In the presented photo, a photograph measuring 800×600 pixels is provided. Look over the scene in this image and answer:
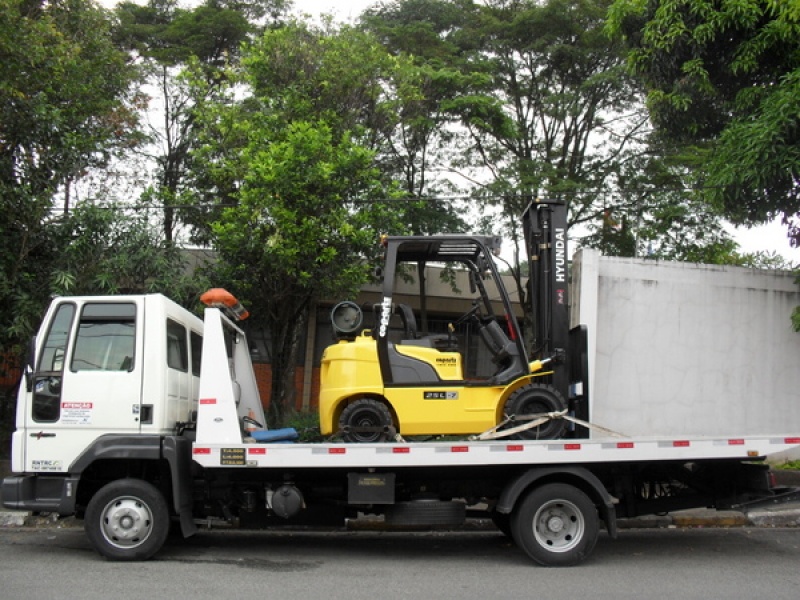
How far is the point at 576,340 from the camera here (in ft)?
26.9

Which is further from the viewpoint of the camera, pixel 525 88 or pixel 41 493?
pixel 525 88

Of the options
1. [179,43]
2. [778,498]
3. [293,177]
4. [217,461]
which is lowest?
[778,498]

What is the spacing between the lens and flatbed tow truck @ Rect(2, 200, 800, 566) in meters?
7.26

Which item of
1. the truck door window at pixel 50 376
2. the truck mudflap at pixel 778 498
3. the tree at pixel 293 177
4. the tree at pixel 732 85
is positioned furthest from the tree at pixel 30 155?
the truck mudflap at pixel 778 498

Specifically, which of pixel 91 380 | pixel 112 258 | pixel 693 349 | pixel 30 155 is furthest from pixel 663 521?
pixel 30 155

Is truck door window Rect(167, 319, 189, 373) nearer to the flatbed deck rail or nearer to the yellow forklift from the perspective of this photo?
the flatbed deck rail

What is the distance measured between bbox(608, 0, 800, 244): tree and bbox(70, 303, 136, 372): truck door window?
758cm

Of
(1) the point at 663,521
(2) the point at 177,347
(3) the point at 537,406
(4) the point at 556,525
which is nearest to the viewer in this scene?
(4) the point at 556,525

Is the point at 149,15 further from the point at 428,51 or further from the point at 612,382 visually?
the point at 612,382

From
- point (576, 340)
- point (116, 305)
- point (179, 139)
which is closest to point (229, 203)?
point (179, 139)

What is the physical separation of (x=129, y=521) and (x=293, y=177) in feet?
21.9

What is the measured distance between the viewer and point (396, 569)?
7.39 m

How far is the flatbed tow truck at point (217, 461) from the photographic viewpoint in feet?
23.8

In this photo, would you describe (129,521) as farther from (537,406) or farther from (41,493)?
(537,406)
